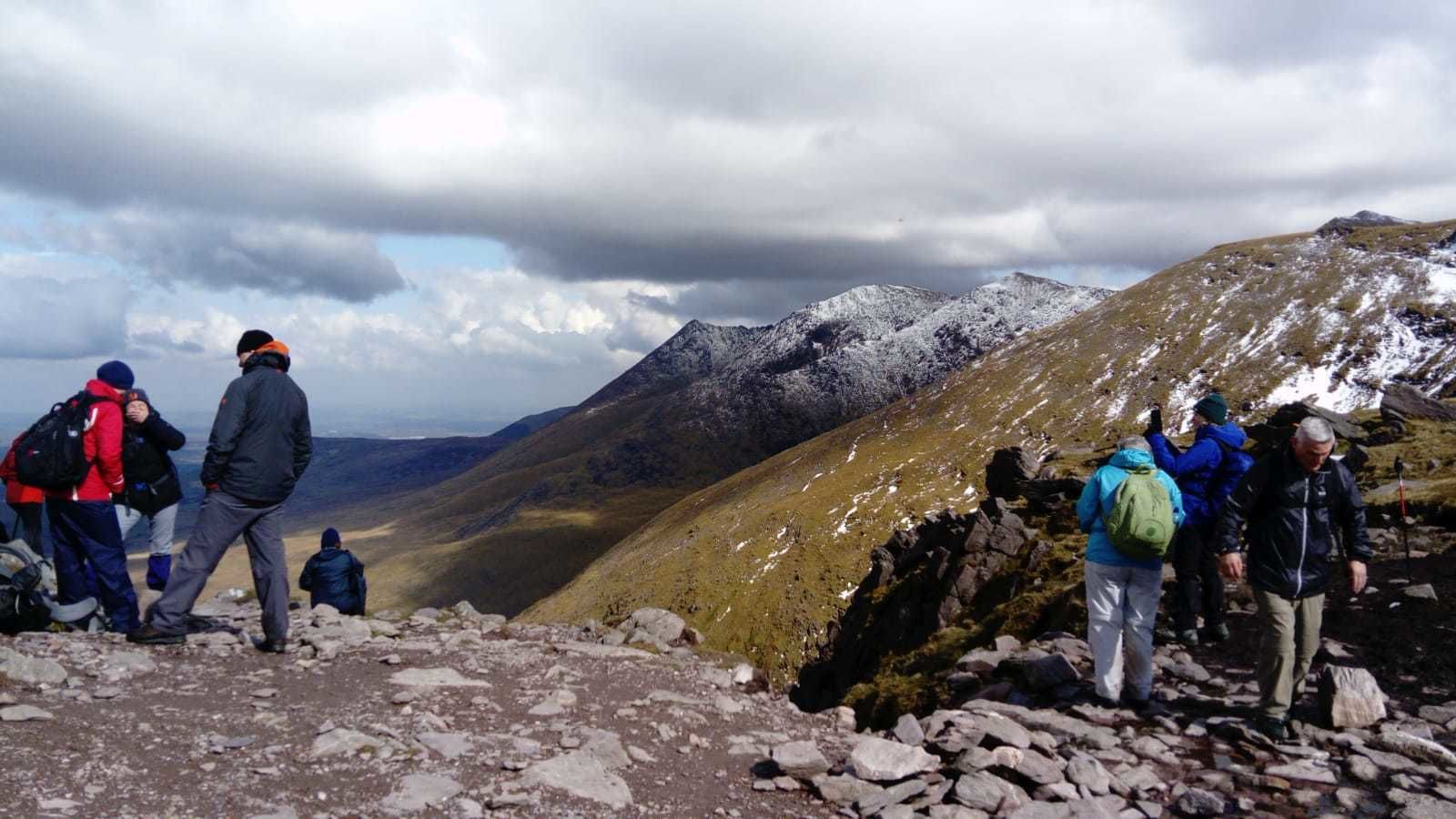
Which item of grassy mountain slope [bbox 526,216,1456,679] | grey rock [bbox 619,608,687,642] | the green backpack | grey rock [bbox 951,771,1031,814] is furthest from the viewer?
grassy mountain slope [bbox 526,216,1456,679]

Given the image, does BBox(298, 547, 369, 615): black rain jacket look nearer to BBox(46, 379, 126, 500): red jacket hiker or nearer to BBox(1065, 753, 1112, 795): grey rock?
BBox(46, 379, 126, 500): red jacket hiker

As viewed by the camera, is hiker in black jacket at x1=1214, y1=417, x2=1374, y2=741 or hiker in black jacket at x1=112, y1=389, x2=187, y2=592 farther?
hiker in black jacket at x1=112, y1=389, x2=187, y2=592

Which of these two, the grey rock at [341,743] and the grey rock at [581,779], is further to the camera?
the grey rock at [341,743]

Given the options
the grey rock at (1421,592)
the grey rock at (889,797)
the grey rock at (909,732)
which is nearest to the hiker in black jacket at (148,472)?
the grey rock at (889,797)

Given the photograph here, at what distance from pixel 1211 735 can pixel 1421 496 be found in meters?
17.9

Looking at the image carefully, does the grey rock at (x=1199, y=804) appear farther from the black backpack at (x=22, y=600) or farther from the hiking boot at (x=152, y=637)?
the black backpack at (x=22, y=600)

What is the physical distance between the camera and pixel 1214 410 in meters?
14.1

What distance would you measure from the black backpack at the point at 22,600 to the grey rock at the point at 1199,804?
55.8 feet

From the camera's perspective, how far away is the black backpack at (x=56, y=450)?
41.0 ft

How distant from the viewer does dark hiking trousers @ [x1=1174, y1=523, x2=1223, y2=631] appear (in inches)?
568

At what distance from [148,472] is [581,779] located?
10639 millimetres

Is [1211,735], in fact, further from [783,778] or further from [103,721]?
[103,721]

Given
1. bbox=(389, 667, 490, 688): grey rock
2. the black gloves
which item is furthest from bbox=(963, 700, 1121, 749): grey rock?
bbox=(389, 667, 490, 688): grey rock

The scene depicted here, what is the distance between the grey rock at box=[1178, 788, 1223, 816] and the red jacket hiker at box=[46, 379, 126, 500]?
1637 cm
